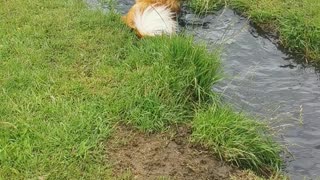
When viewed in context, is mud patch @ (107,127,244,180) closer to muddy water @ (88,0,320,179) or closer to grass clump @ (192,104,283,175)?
grass clump @ (192,104,283,175)

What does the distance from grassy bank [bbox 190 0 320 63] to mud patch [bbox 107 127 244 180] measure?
2.08 metres

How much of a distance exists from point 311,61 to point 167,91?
2.31 metres

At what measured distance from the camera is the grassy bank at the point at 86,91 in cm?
381

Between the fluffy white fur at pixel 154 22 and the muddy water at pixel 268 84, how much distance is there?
0.46m

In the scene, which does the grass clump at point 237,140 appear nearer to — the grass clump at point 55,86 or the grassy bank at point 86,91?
the grassy bank at point 86,91

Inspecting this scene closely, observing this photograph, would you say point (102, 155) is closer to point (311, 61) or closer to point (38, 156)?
point (38, 156)

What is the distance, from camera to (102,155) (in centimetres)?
387

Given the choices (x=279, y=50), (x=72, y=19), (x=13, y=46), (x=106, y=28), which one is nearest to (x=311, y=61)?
(x=279, y=50)

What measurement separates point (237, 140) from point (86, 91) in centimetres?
160

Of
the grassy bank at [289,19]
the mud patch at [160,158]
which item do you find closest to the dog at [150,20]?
the grassy bank at [289,19]

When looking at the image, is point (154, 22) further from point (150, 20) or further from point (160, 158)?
point (160, 158)

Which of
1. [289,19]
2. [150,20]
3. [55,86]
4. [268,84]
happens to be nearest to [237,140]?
[268,84]

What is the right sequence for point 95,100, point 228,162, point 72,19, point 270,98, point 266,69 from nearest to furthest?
1. point 228,162
2. point 95,100
3. point 270,98
4. point 266,69
5. point 72,19

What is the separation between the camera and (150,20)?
213 inches
